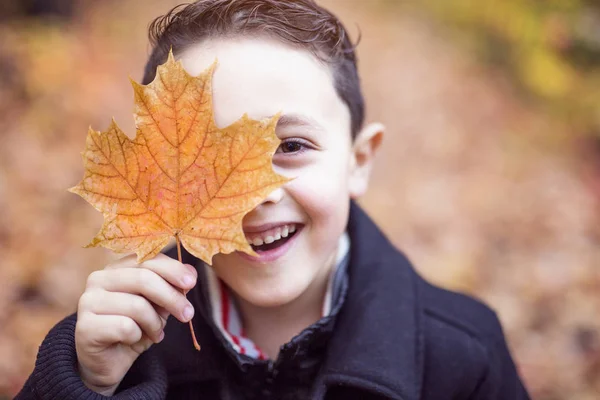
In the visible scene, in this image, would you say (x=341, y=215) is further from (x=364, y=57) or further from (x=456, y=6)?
(x=456, y=6)

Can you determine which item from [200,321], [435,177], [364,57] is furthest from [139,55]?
[200,321]

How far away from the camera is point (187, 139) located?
1.13m

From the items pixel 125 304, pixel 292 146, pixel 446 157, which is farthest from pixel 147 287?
pixel 446 157

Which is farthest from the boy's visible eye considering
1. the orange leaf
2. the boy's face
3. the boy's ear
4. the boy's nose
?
the boy's ear

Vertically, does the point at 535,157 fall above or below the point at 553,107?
below

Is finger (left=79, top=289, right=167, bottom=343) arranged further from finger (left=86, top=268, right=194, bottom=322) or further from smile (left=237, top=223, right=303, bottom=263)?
smile (left=237, top=223, right=303, bottom=263)

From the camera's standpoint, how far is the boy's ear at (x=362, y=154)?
1.73m

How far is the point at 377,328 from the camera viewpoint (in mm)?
1511

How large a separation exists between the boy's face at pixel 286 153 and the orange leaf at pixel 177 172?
143mm

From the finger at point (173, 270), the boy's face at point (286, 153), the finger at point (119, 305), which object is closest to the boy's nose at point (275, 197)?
the boy's face at point (286, 153)

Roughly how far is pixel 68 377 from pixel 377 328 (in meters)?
0.79

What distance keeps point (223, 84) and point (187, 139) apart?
204 millimetres

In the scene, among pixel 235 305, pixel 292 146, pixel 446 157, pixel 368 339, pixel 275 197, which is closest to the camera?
pixel 275 197

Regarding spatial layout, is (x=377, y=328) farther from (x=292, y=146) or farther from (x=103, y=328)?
(x=103, y=328)
